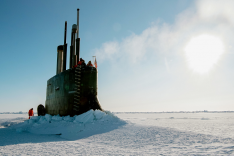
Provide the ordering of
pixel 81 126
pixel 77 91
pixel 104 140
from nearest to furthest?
pixel 104 140 → pixel 81 126 → pixel 77 91

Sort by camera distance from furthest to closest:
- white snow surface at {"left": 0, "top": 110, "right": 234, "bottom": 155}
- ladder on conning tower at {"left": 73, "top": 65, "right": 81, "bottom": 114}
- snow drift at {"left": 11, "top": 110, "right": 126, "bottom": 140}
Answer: ladder on conning tower at {"left": 73, "top": 65, "right": 81, "bottom": 114} < snow drift at {"left": 11, "top": 110, "right": 126, "bottom": 140} < white snow surface at {"left": 0, "top": 110, "right": 234, "bottom": 155}

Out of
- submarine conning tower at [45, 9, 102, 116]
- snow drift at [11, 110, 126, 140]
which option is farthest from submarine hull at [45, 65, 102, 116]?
snow drift at [11, 110, 126, 140]

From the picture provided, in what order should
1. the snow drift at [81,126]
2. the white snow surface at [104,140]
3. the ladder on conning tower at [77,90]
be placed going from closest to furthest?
the white snow surface at [104,140] < the snow drift at [81,126] < the ladder on conning tower at [77,90]

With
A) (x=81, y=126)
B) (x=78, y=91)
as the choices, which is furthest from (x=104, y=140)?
(x=78, y=91)

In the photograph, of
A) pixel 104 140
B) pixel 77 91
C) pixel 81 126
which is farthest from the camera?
pixel 77 91

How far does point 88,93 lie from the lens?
952 centimetres

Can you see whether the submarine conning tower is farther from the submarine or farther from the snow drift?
the snow drift

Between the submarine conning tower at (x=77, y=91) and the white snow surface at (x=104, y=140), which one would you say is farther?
the submarine conning tower at (x=77, y=91)

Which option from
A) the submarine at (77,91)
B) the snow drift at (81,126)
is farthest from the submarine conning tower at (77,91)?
the snow drift at (81,126)

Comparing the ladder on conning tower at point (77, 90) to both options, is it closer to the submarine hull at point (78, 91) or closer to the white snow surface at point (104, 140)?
the submarine hull at point (78, 91)

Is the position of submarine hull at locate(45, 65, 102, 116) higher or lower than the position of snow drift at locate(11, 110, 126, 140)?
higher

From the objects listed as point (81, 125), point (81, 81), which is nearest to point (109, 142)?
point (81, 125)

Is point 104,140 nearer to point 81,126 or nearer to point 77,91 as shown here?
point 81,126

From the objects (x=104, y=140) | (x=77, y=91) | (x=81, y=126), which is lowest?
(x=104, y=140)
